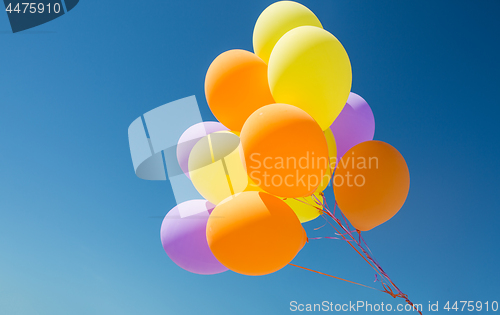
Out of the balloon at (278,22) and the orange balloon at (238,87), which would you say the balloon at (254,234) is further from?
the balloon at (278,22)

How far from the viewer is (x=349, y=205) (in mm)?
2064

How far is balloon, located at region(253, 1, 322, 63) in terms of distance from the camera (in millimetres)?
2316

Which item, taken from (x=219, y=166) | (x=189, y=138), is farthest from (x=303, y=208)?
(x=189, y=138)

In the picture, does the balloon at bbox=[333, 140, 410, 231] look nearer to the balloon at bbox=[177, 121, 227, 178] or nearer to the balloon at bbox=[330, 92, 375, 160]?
the balloon at bbox=[330, 92, 375, 160]

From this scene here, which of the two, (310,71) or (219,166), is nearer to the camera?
(310,71)

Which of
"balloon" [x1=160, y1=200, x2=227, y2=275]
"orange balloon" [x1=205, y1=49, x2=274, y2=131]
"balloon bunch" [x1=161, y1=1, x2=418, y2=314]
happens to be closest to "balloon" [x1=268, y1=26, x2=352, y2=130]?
"balloon bunch" [x1=161, y1=1, x2=418, y2=314]

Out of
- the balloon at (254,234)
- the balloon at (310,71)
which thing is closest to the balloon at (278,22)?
the balloon at (310,71)

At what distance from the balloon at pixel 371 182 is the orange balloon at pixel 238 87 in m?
0.72

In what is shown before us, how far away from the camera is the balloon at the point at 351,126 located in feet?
8.11

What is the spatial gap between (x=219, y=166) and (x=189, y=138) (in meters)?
0.42

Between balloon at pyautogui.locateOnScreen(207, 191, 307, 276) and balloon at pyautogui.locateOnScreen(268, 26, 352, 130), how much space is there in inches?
25.8

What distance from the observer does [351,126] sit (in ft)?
8.13

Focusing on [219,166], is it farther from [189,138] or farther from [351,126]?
[351,126]

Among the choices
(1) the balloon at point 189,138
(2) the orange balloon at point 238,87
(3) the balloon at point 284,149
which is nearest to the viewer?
(3) the balloon at point 284,149
